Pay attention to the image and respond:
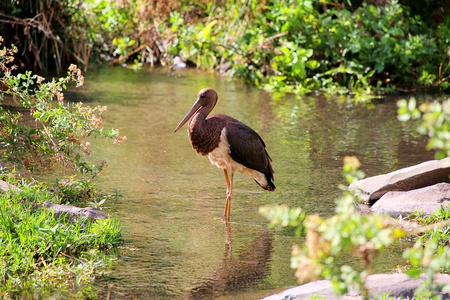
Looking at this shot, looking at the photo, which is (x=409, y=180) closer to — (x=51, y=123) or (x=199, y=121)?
(x=199, y=121)

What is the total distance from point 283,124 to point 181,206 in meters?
4.08

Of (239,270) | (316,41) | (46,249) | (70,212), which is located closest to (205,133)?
(70,212)

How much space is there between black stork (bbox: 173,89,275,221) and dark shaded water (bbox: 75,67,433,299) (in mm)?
334

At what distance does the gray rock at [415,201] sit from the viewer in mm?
5082

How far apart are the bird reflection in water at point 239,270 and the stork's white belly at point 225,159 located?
93 centimetres

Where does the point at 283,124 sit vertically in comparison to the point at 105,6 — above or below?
below

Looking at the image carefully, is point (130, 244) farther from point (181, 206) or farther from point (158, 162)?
point (158, 162)

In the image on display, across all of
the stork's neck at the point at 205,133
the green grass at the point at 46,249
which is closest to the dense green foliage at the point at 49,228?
the green grass at the point at 46,249

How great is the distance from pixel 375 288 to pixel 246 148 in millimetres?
2360

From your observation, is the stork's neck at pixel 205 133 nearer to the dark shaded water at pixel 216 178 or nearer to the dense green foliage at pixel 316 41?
the dark shaded water at pixel 216 178

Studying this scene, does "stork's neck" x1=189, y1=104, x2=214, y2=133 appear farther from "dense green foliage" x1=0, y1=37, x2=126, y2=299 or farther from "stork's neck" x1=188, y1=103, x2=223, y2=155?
"dense green foliage" x1=0, y1=37, x2=126, y2=299

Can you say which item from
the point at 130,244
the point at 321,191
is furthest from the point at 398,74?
the point at 130,244

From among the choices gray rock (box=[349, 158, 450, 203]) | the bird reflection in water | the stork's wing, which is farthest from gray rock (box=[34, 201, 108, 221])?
gray rock (box=[349, 158, 450, 203])

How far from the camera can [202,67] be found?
1430cm
